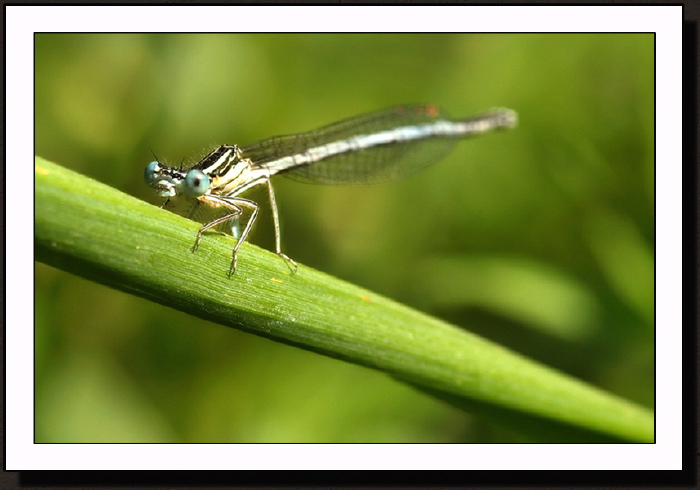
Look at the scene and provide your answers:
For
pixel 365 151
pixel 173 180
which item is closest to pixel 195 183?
pixel 173 180

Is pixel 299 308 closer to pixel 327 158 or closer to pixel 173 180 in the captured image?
pixel 173 180

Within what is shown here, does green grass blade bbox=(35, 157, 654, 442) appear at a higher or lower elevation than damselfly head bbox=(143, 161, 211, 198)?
lower

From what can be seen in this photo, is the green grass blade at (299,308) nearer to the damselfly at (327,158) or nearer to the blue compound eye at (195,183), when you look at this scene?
the damselfly at (327,158)

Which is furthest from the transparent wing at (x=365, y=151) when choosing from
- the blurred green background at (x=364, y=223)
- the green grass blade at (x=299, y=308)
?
the green grass blade at (x=299, y=308)

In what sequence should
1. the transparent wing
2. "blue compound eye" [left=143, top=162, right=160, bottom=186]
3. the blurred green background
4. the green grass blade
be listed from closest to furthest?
the green grass blade, "blue compound eye" [left=143, top=162, right=160, bottom=186], the transparent wing, the blurred green background

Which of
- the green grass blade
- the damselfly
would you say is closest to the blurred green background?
the damselfly

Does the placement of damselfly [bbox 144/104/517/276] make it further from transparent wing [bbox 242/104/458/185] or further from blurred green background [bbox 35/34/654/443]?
blurred green background [bbox 35/34/654/443]

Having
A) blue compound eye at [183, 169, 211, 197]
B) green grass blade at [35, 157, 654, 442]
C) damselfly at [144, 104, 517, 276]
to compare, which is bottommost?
green grass blade at [35, 157, 654, 442]

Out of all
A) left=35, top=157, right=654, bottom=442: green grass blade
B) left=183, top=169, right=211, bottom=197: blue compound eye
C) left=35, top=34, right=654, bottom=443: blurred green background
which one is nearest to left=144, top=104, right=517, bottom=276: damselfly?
left=183, top=169, right=211, bottom=197: blue compound eye

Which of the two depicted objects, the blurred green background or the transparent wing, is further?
the blurred green background

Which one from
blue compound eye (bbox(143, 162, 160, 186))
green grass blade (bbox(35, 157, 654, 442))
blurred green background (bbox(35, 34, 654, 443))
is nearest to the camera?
green grass blade (bbox(35, 157, 654, 442))
